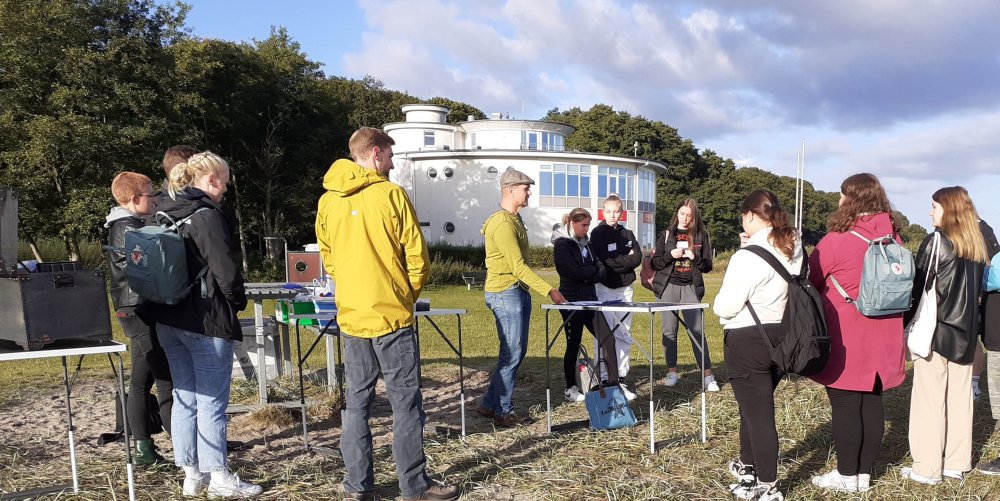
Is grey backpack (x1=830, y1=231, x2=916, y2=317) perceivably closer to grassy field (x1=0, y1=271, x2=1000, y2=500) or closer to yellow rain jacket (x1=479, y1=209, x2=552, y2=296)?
grassy field (x1=0, y1=271, x2=1000, y2=500)

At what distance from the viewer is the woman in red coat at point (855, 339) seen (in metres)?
3.85

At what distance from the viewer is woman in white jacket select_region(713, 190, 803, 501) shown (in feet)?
12.0

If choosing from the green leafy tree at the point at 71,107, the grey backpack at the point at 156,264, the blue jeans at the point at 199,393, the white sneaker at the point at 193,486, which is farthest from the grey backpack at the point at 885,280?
the green leafy tree at the point at 71,107

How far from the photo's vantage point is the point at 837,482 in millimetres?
4031

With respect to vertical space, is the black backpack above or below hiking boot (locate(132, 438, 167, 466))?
above

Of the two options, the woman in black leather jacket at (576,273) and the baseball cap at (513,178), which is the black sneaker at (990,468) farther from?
the baseball cap at (513,178)

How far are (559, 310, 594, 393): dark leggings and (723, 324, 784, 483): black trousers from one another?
2.11 metres

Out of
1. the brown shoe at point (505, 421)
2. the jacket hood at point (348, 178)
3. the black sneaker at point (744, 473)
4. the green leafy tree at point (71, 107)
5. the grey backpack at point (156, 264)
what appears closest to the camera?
the grey backpack at point (156, 264)

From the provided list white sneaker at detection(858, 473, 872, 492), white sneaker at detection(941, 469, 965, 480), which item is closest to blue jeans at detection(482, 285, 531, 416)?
white sneaker at detection(858, 473, 872, 492)

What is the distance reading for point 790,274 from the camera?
3.67m

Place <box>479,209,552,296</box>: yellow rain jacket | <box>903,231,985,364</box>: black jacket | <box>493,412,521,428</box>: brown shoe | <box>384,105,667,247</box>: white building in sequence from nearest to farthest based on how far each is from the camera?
<box>903,231,985,364</box>: black jacket → <box>479,209,552,296</box>: yellow rain jacket → <box>493,412,521,428</box>: brown shoe → <box>384,105,667,247</box>: white building

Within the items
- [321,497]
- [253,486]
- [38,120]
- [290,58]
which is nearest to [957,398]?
[321,497]

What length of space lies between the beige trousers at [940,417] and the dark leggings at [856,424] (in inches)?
19.6

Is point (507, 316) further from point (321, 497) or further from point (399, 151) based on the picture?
point (399, 151)
